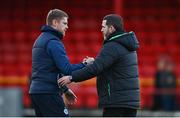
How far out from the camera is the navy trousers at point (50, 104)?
831 cm

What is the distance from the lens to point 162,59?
56.7 feet

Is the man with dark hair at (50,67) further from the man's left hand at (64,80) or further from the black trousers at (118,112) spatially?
the black trousers at (118,112)

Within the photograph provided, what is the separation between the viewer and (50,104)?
8328 mm

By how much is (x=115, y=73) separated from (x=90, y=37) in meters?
10.7

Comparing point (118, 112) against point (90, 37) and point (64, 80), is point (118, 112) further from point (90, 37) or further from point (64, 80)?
point (90, 37)

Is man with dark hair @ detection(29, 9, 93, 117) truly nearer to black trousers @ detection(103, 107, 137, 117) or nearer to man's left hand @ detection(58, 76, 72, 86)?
man's left hand @ detection(58, 76, 72, 86)

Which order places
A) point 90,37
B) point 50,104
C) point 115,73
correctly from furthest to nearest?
point 90,37 < point 50,104 < point 115,73

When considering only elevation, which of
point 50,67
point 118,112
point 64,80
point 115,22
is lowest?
point 118,112

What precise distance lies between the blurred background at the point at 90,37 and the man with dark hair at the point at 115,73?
8.63 meters

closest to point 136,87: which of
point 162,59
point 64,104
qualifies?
point 64,104

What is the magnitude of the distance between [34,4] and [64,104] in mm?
11601

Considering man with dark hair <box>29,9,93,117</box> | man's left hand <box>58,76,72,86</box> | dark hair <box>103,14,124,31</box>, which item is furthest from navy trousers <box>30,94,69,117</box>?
dark hair <box>103,14,124,31</box>

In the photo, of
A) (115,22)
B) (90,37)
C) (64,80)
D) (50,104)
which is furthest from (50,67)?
(90,37)

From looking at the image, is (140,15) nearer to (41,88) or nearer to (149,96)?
(149,96)
